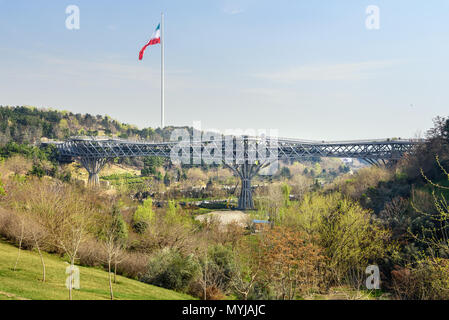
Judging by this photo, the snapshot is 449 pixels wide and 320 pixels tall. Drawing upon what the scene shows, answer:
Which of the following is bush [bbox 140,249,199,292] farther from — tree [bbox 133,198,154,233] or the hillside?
the hillside

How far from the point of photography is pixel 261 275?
75.6ft

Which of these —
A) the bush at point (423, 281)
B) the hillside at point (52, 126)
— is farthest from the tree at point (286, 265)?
the hillside at point (52, 126)

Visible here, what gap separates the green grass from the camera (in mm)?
14393

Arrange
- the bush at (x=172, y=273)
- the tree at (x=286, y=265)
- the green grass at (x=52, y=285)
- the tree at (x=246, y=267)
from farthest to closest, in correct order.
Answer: the bush at (x=172, y=273) → the tree at (x=246, y=267) → the tree at (x=286, y=265) → the green grass at (x=52, y=285)

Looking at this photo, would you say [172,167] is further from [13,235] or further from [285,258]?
[285,258]

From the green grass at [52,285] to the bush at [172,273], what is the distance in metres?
1.20

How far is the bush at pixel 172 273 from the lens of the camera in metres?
21.8

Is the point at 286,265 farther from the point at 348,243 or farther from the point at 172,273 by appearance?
the point at 348,243

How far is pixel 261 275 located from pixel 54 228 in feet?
56.5

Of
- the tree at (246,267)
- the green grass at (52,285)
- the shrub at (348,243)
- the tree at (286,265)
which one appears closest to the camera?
the green grass at (52,285)
